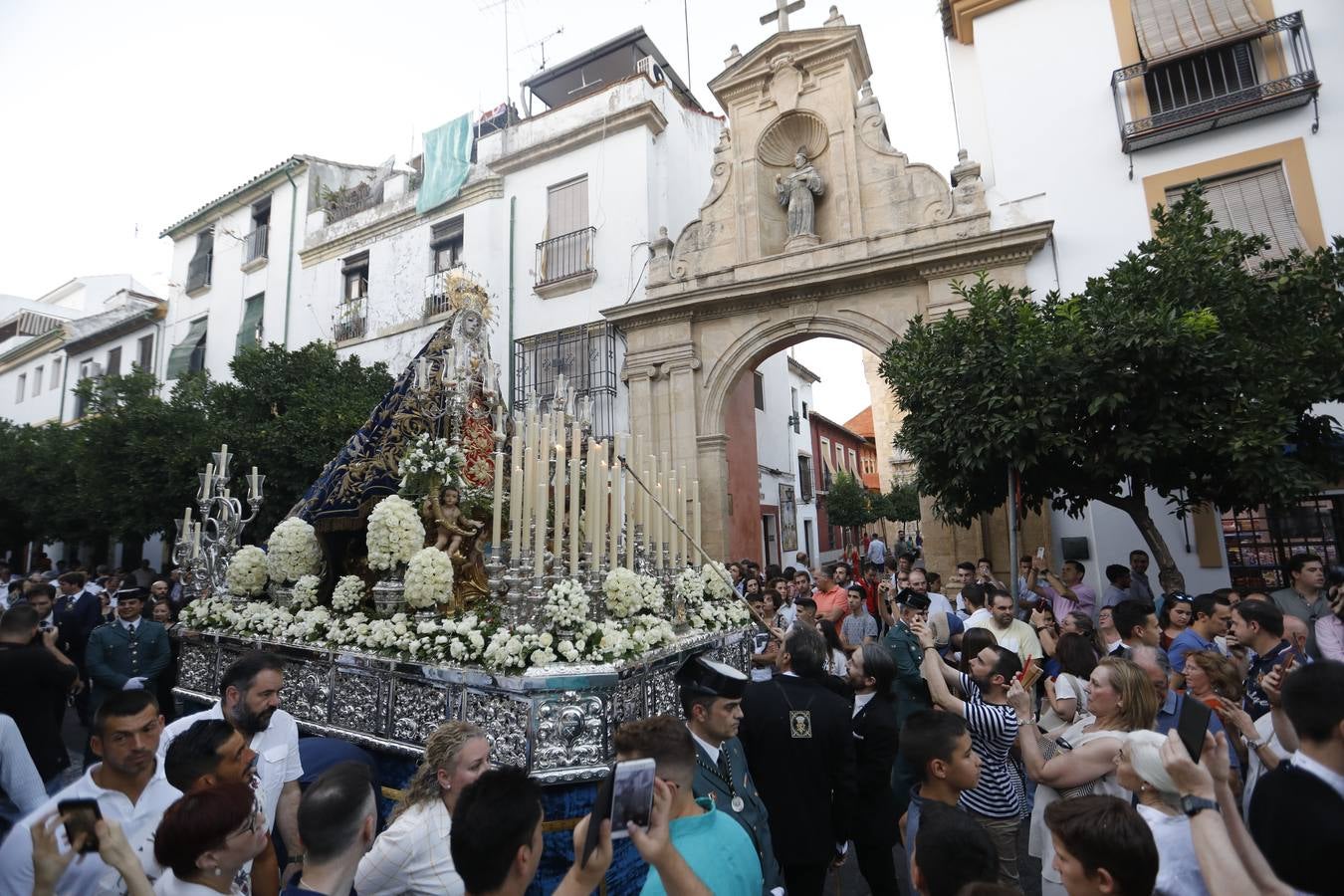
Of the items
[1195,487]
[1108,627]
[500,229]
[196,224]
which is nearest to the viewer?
[1108,627]

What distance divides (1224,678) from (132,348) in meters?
27.1

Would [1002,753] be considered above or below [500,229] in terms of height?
below

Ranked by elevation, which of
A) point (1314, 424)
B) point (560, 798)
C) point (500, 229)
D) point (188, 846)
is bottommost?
point (560, 798)

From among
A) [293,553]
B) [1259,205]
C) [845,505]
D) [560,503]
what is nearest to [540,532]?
[560,503]

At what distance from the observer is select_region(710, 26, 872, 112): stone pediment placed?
11.3 meters

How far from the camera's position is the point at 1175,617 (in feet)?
15.4

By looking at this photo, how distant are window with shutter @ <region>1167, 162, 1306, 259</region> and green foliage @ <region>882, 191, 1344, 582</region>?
1.75 meters

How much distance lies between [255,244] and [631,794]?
832 inches

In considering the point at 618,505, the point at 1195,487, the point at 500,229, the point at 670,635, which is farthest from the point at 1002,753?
the point at 500,229

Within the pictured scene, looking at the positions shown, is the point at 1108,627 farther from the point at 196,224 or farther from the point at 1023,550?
the point at 196,224

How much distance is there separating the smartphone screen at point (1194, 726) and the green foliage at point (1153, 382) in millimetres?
5100

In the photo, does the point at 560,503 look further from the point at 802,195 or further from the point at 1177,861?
the point at 802,195

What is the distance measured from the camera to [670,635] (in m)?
3.98

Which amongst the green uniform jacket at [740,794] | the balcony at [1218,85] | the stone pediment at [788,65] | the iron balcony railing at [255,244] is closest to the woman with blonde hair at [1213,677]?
the green uniform jacket at [740,794]
